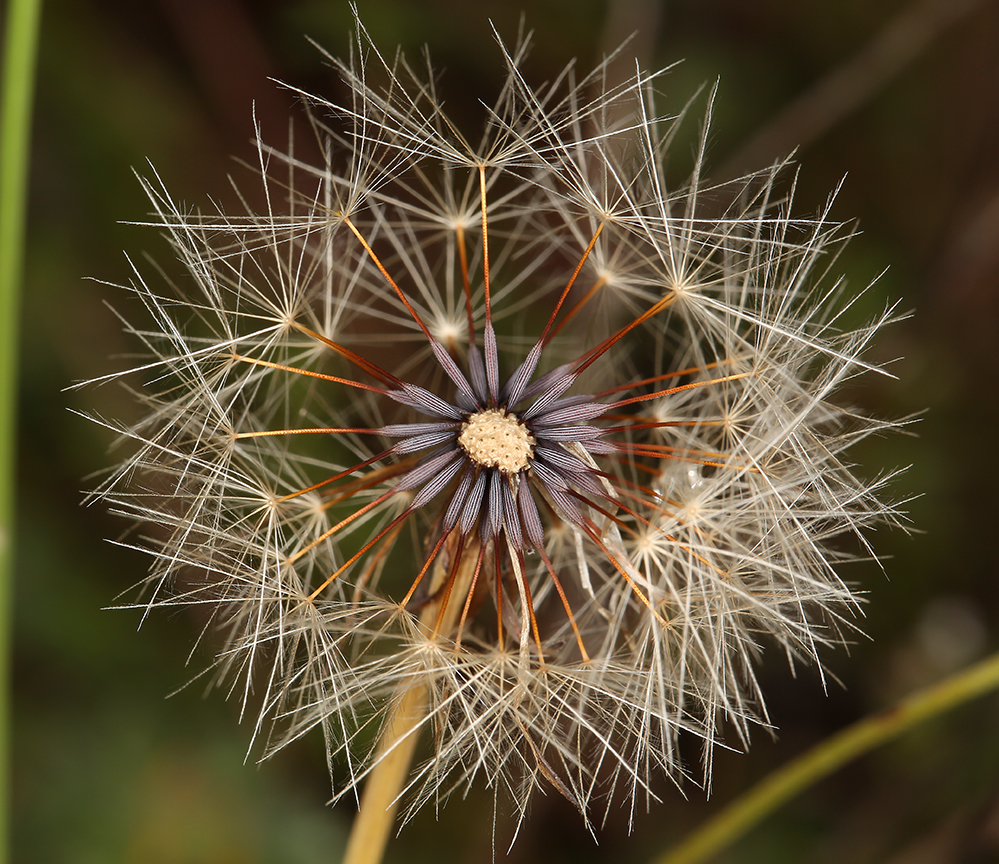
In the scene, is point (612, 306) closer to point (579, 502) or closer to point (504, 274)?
point (504, 274)

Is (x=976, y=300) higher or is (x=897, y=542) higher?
(x=976, y=300)

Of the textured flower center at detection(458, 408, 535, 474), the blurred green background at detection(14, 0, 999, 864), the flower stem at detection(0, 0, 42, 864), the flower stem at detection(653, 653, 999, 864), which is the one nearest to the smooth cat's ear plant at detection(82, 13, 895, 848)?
the textured flower center at detection(458, 408, 535, 474)

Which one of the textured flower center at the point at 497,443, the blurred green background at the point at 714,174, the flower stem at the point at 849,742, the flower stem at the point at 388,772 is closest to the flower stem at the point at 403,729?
the flower stem at the point at 388,772

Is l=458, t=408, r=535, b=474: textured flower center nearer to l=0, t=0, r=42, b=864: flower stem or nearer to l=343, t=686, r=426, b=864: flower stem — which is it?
l=343, t=686, r=426, b=864: flower stem

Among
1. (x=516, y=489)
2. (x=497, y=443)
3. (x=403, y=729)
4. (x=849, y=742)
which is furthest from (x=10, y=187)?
(x=849, y=742)

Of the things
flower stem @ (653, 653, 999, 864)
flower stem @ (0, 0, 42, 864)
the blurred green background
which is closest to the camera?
flower stem @ (0, 0, 42, 864)

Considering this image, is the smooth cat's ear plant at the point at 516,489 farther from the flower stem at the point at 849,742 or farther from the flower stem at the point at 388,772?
the flower stem at the point at 849,742

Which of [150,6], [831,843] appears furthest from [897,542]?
[150,6]
